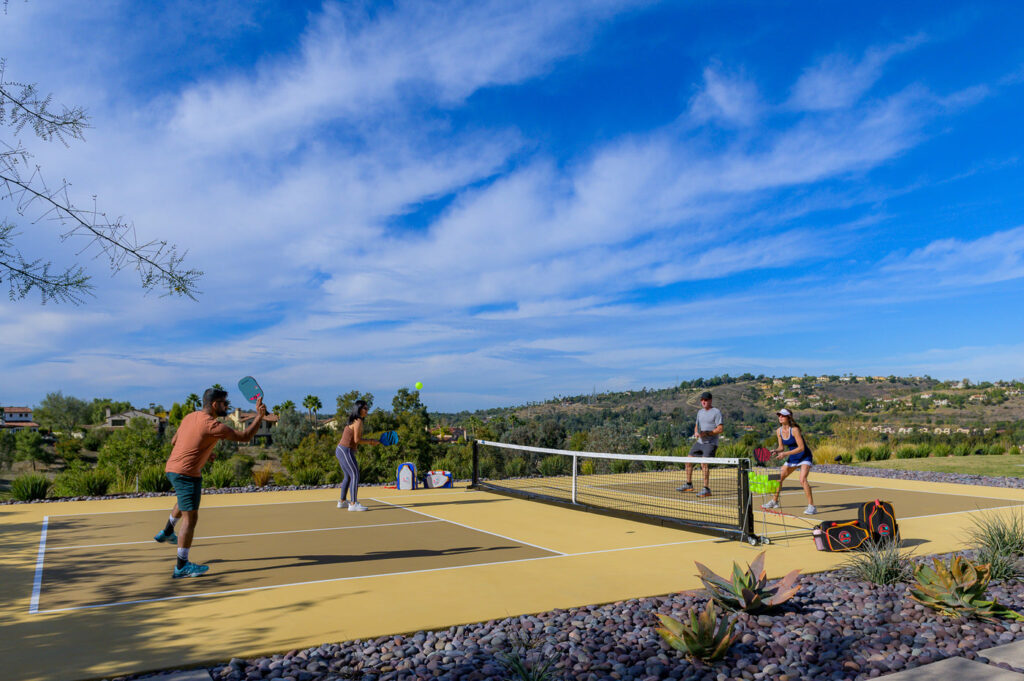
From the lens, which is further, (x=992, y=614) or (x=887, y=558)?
(x=887, y=558)

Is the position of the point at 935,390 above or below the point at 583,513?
above

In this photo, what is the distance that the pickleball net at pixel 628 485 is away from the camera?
9.18m

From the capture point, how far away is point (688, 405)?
57156 millimetres

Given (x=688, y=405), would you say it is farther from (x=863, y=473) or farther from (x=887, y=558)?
(x=887, y=558)

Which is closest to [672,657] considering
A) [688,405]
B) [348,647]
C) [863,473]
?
[348,647]

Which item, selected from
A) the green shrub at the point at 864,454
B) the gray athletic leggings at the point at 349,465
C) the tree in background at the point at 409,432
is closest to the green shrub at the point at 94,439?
the tree in background at the point at 409,432

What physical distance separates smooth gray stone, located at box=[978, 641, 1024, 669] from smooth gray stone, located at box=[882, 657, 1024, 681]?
0.24 metres

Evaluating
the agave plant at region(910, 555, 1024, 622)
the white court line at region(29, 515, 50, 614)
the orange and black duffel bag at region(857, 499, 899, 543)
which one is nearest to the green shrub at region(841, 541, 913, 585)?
the agave plant at region(910, 555, 1024, 622)

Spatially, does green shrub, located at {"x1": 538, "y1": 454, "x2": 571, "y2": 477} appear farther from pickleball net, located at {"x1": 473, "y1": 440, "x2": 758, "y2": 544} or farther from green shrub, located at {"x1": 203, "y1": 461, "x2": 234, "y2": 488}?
green shrub, located at {"x1": 203, "y1": 461, "x2": 234, "y2": 488}

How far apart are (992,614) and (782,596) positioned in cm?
159

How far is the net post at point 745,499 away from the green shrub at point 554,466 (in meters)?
10.3

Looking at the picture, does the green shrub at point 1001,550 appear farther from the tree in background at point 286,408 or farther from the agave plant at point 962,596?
the tree in background at point 286,408

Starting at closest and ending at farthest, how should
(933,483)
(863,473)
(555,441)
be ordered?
1. (933,483)
2. (863,473)
3. (555,441)

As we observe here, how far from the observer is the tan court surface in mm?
5070
